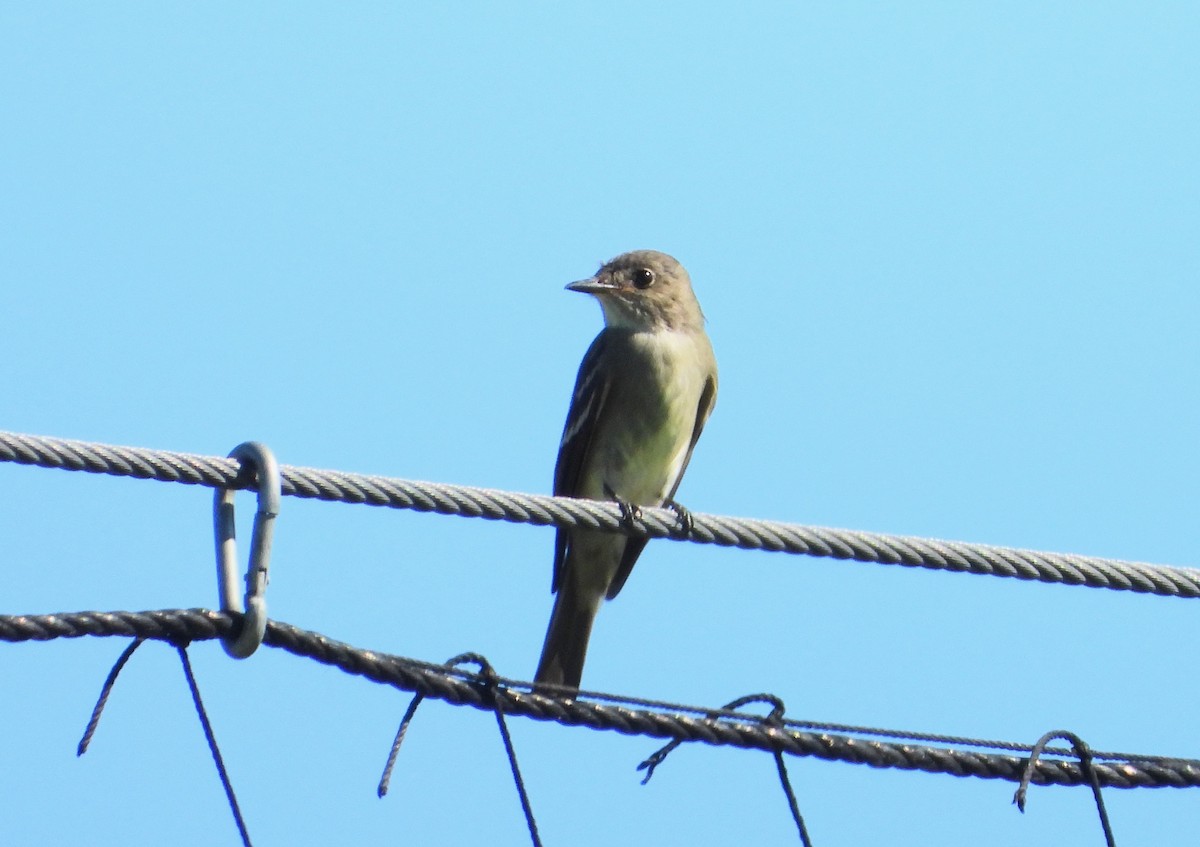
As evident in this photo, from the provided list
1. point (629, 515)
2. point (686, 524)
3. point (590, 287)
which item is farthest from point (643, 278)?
point (686, 524)

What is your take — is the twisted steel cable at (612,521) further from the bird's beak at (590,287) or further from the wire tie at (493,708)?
the bird's beak at (590,287)

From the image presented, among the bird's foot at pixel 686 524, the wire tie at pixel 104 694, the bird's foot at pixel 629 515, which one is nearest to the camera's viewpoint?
the wire tie at pixel 104 694

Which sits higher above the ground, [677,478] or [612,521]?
[677,478]

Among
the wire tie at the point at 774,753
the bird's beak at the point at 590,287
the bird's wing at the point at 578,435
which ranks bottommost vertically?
the wire tie at the point at 774,753

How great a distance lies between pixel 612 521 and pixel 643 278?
380cm

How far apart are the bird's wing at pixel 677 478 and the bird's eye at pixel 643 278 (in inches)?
24.1

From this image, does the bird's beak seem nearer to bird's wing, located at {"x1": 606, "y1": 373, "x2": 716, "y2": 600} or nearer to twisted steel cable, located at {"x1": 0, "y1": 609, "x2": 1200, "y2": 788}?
bird's wing, located at {"x1": 606, "y1": 373, "x2": 716, "y2": 600}

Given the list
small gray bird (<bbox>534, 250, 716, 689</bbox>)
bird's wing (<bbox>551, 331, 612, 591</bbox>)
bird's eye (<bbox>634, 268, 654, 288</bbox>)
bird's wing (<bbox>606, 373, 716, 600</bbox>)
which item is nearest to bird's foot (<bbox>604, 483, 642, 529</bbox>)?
small gray bird (<bbox>534, 250, 716, 689</bbox>)

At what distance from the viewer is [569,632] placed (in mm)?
8109

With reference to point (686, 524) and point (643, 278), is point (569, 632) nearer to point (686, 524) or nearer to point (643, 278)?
point (643, 278)

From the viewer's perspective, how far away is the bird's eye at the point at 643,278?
864 centimetres

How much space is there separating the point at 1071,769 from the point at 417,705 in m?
1.81

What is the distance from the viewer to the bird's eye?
864 centimetres

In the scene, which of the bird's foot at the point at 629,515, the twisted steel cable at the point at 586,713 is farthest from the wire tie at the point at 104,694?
the bird's foot at the point at 629,515
